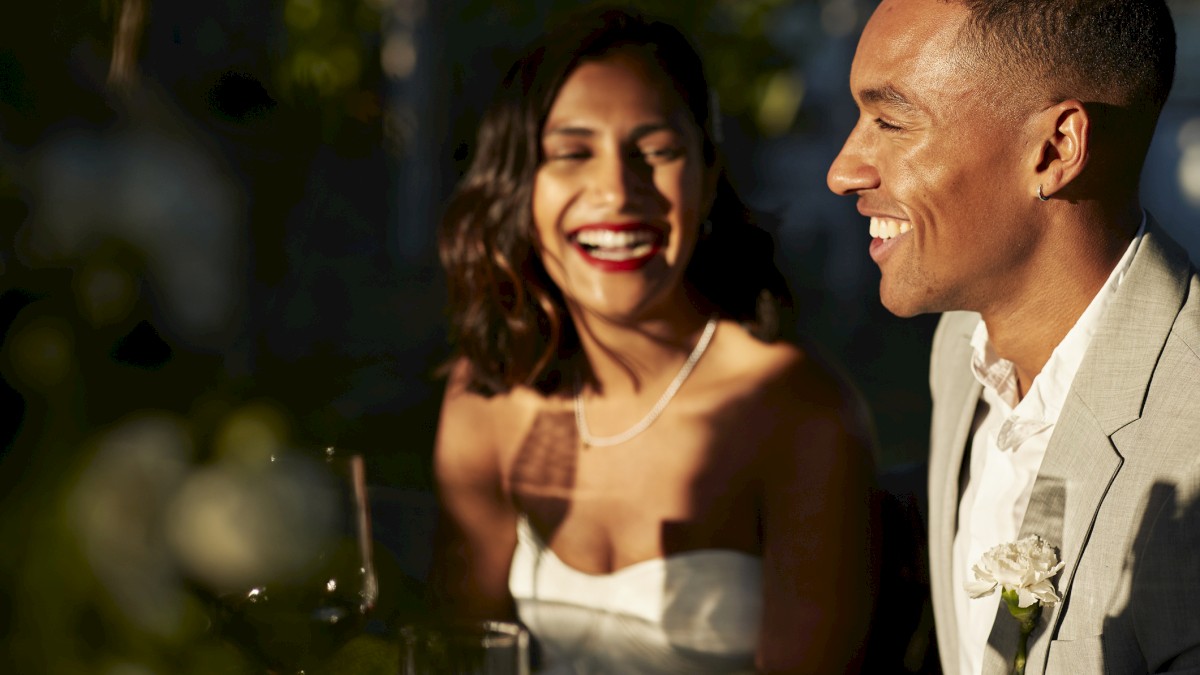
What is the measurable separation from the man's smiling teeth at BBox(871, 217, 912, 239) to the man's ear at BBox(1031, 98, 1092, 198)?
0.66ft

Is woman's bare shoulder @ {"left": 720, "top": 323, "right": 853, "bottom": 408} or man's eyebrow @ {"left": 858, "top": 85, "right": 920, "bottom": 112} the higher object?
man's eyebrow @ {"left": 858, "top": 85, "right": 920, "bottom": 112}

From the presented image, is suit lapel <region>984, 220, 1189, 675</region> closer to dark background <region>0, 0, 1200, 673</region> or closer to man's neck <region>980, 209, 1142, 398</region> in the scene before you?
man's neck <region>980, 209, 1142, 398</region>

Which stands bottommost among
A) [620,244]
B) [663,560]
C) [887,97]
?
[663,560]

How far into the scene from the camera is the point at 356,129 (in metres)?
2.73

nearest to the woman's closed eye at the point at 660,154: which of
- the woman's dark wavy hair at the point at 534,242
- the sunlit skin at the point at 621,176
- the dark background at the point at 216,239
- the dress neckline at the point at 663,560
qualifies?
the sunlit skin at the point at 621,176

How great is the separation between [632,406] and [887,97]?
1.05 m

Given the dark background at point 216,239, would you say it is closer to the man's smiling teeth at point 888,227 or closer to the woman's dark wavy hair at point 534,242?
the man's smiling teeth at point 888,227

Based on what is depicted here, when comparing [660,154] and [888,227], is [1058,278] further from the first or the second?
[660,154]

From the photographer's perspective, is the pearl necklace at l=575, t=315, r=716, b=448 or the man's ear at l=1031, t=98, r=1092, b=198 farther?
the pearl necklace at l=575, t=315, r=716, b=448

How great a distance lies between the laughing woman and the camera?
233 centimetres

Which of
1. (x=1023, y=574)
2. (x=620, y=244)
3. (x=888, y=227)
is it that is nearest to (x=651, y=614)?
(x=620, y=244)

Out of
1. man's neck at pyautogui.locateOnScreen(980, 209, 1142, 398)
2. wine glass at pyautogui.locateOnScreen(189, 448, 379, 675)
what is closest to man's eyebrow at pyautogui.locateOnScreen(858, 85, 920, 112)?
man's neck at pyautogui.locateOnScreen(980, 209, 1142, 398)

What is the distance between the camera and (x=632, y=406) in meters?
2.55

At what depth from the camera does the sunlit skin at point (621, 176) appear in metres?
2.33
